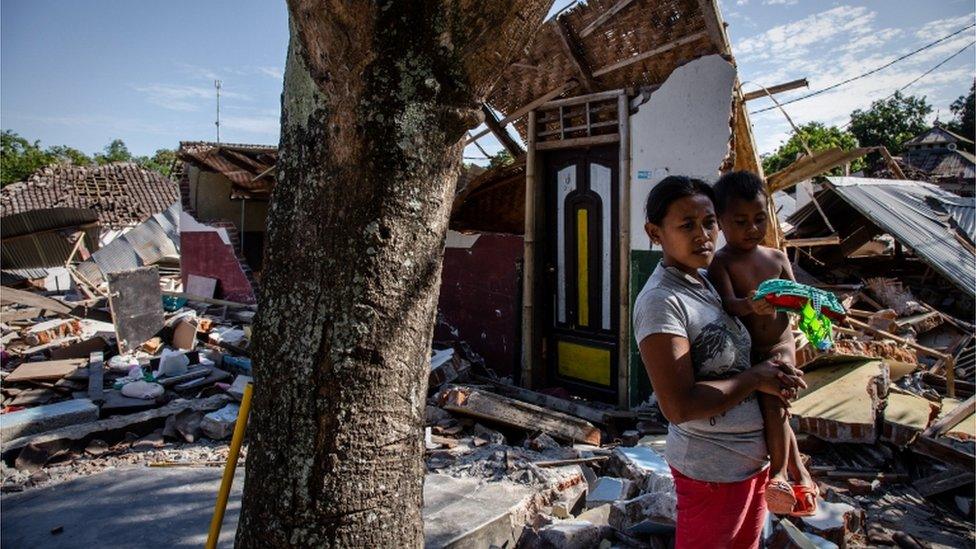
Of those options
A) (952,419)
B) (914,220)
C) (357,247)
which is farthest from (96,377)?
(914,220)

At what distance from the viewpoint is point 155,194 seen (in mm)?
25438

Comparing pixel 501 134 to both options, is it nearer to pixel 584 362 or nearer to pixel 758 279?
pixel 584 362

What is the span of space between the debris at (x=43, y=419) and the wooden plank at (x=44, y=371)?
1.11 m

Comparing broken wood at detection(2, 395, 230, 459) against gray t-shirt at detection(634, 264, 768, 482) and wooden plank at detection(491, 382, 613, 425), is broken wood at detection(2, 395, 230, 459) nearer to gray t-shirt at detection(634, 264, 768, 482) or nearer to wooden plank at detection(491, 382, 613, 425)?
wooden plank at detection(491, 382, 613, 425)

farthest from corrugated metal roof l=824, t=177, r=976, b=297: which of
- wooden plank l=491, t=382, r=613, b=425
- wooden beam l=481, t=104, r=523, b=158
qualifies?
wooden plank l=491, t=382, r=613, b=425

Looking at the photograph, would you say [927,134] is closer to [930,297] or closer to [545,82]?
[930,297]

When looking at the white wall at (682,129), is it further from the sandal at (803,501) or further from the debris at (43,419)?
the debris at (43,419)

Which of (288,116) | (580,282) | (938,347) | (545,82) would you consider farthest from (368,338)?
(938,347)

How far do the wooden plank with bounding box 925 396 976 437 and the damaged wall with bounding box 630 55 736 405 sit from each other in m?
2.28

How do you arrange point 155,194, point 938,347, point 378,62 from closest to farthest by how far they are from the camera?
point 378,62 → point 938,347 → point 155,194

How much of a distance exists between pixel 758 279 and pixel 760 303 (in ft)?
1.36

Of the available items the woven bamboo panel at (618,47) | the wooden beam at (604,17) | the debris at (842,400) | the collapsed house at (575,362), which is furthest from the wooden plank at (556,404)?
the wooden beam at (604,17)

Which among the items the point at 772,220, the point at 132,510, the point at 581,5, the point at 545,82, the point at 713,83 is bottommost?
the point at 132,510

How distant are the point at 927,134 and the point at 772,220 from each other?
38.4 meters
